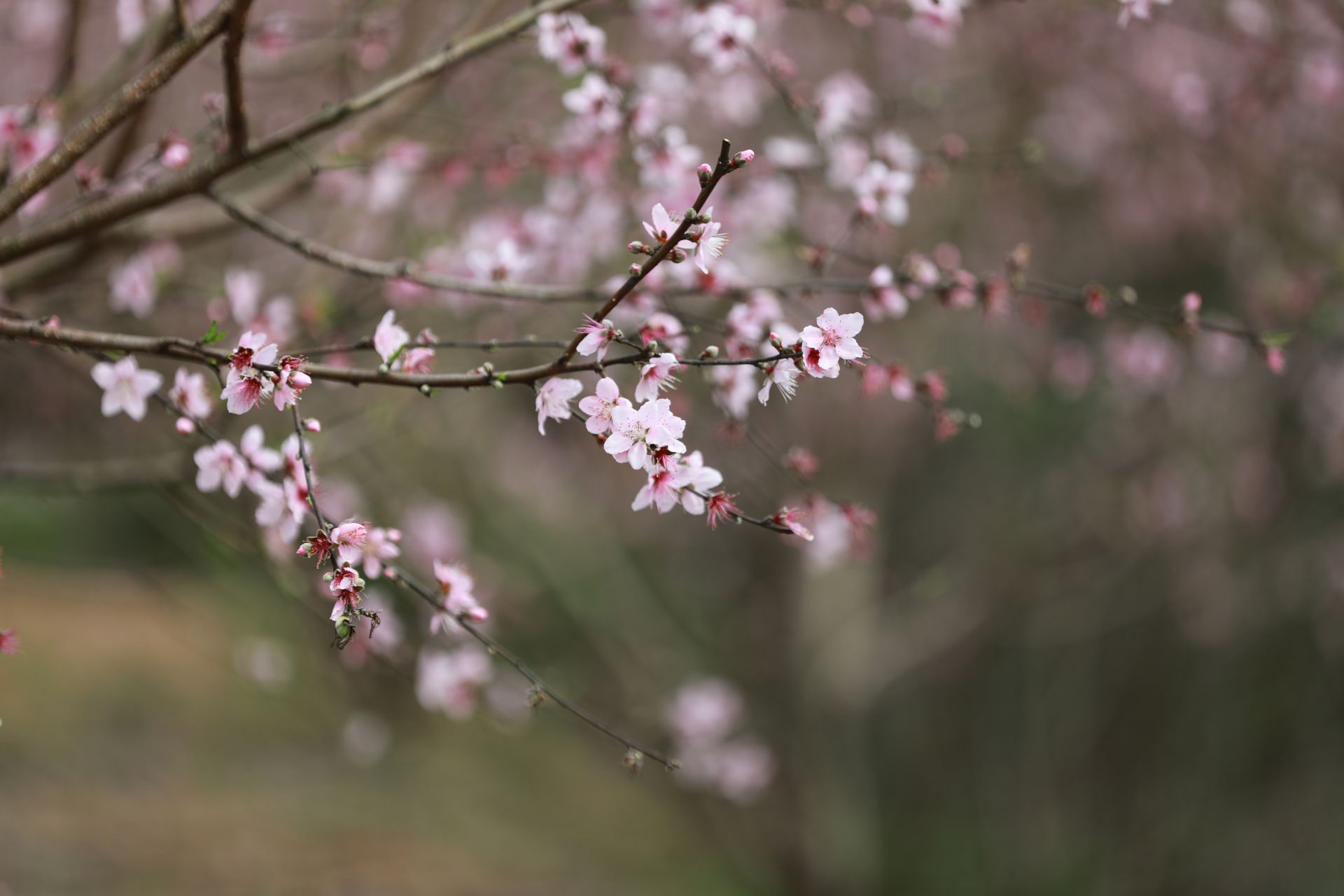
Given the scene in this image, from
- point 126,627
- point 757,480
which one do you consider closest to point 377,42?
point 757,480

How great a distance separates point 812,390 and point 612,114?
18.9ft

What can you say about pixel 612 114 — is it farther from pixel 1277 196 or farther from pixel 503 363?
pixel 1277 196

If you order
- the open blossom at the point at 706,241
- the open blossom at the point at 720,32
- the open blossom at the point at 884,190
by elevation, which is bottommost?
the open blossom at the point at 706,241

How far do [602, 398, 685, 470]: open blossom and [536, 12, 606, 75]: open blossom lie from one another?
46.3 inches

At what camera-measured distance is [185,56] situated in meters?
1.93

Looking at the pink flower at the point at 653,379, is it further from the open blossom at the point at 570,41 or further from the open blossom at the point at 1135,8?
the open blossom at the point at 1135,8

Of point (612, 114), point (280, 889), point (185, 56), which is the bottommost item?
point (280, 889)

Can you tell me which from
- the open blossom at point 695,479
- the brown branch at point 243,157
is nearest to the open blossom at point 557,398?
the open blossom at point 695,479

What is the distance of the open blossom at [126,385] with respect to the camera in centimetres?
195

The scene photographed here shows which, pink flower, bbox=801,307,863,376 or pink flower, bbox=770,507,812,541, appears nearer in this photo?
pink flower, bbox=801,307,863,376

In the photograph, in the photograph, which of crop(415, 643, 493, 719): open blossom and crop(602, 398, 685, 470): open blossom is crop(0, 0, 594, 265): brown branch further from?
crop(415, 643, 493, 719): open blossom

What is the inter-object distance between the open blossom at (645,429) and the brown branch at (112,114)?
122 cm

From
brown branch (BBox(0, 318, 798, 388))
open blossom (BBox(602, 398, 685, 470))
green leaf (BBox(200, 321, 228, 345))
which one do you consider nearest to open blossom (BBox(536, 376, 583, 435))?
brown branch (BBox(0, 318, 798, 388))

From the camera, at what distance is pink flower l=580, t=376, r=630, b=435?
1615 millimetres
